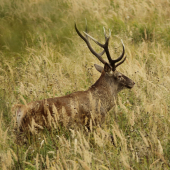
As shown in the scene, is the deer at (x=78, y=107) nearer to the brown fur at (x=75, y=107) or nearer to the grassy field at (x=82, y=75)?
the brown fur at (x=75, y=107)

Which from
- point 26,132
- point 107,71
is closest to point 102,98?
point 107,71

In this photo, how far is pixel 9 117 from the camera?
458cm

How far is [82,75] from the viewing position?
19.6 ft

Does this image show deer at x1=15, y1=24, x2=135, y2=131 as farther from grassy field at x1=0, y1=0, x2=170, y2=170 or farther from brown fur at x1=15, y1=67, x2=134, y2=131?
grassy field at x1=0, y1=0, x2=170, y2=170

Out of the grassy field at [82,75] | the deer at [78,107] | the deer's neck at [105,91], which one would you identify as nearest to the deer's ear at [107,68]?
the deer at [78,107]

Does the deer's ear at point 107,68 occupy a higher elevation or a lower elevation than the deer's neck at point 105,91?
higher

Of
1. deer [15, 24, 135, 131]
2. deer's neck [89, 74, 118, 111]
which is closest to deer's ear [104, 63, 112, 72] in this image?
deer [15, 24, 135, 131]

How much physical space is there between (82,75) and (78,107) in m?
1.95

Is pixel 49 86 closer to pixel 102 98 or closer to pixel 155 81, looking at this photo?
pixel 102 98

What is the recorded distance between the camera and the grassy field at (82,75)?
3.15m

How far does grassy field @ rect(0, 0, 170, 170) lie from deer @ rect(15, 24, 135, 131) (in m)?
0.13

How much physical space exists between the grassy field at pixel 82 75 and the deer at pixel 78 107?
0.13m

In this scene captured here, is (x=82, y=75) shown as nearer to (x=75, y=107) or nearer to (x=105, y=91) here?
(x=105, y=91)

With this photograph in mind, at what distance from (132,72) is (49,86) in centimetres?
148
